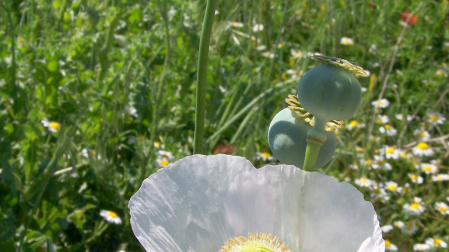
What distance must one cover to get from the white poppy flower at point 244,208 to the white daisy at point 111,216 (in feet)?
3.73

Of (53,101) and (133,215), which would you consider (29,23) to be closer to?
(53,101)

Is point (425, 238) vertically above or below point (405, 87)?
below

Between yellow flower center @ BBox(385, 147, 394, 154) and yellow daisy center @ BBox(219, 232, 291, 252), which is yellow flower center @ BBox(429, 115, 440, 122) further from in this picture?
yellow daisy center @ BBox(219, 232, 291, 252)

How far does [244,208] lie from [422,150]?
206 centimetres

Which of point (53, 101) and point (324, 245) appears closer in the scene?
point (324, 245)

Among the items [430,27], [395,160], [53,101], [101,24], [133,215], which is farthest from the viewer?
[430,27]

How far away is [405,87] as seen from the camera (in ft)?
9.47

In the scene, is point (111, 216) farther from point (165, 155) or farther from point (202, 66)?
point (202, 66)

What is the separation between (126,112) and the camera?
1938 mm

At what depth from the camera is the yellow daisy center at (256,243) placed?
438 millimetres

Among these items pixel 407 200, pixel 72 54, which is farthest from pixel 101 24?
pixel 407 200

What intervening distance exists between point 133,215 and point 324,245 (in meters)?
0.16

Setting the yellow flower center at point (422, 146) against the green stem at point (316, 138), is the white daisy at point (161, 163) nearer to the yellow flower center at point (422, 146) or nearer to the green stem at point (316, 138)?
the yellow flower center at point (422, 146)

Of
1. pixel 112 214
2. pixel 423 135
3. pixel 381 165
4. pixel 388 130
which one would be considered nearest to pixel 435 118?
pixel 423 135
